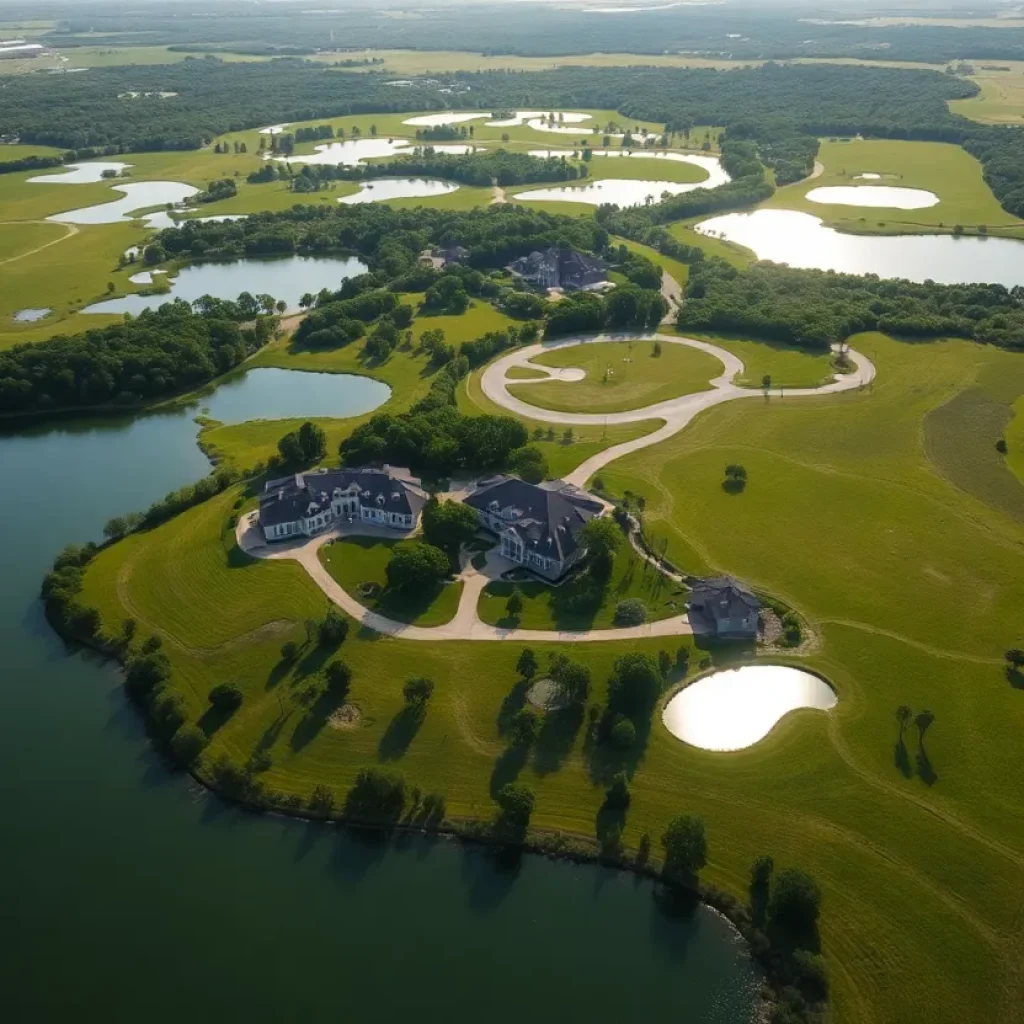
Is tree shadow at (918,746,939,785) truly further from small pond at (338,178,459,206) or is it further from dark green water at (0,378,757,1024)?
small pond at (338,178,459,206)

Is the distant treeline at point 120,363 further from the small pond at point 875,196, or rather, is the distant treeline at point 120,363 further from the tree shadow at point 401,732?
the small pond at point 875,196

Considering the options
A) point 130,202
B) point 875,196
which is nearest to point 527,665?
point 875,196

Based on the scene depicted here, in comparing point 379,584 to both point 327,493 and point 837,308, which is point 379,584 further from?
point 837,308

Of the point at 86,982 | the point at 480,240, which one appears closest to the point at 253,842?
the point at 86,982

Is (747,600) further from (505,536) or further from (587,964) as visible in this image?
(587,964)

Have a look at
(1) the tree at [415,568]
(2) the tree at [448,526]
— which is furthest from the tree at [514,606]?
(2) the tree at [448,526]

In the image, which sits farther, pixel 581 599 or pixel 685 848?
pixel 581 599

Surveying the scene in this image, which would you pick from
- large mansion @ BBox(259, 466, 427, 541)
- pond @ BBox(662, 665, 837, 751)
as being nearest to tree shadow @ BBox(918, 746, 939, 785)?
pond @ BBox(662, 665, 837, 751)
